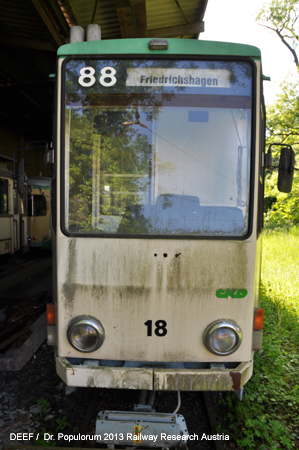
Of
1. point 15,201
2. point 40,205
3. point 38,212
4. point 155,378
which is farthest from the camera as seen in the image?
point 40,205

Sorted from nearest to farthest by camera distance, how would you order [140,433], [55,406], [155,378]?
[140,433], [155,378], [55,406]

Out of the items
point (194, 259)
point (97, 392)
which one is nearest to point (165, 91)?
point (194, 259)

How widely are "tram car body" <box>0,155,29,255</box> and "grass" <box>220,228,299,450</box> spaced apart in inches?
304

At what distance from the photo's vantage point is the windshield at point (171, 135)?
2721mm

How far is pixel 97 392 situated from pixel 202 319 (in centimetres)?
175

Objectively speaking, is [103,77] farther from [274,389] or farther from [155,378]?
[274,389]

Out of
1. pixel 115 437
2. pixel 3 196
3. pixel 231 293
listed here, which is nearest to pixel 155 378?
pixel 115 437

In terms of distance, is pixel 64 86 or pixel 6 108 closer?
pixel 64 86

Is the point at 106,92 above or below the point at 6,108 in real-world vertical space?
below

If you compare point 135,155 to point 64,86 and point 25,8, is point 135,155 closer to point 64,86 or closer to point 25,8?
point 64,86

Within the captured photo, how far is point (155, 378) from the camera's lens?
261cm

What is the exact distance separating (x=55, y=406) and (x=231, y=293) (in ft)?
7.36

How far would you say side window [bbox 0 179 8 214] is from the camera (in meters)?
10.9

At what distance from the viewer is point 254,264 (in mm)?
2703
